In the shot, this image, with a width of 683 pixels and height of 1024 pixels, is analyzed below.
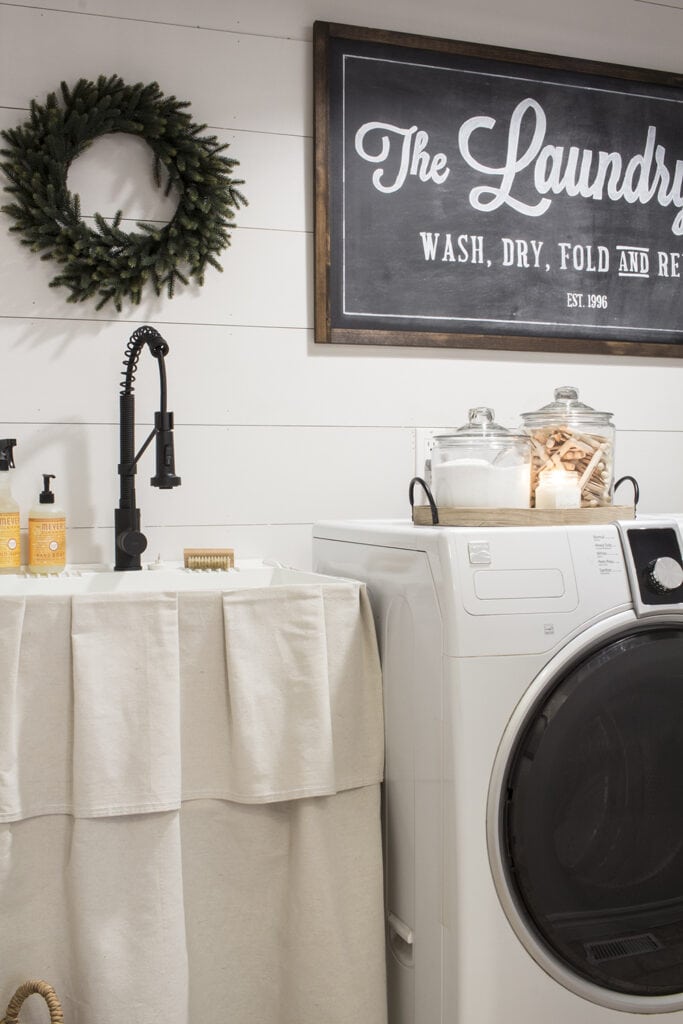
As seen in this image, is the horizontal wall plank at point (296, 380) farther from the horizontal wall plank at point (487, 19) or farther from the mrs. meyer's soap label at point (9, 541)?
the horizontal wall plank at point (487, 19)

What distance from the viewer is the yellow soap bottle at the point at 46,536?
177cm

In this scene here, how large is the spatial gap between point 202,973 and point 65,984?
20 cm

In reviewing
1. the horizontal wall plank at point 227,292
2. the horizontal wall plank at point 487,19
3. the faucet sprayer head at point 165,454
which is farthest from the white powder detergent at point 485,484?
the horizontal wall plank at point 487,19

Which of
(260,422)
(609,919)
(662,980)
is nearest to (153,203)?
(260,422)

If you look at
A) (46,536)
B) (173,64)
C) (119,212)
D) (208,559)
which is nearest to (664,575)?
(208,559)

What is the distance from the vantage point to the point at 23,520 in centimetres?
184

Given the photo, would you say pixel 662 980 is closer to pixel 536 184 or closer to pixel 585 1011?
pixel 585 1011

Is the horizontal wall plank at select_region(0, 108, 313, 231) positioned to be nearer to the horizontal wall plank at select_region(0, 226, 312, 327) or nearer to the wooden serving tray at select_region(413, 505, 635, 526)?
the horizontal wall plank at select_region(0, 226, 312, 327)

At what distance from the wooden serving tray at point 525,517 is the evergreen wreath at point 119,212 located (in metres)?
0.86

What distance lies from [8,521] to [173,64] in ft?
3.39

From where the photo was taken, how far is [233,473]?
1.97 meters

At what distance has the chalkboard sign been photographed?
6.54ft

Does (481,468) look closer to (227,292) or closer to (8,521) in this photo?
(227,292)

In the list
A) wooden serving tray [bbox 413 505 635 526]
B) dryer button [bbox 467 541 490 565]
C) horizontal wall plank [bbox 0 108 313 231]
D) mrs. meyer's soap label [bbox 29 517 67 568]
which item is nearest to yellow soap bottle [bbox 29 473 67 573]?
mrs. meyer's soap label [bbox 29 517 67 568]
